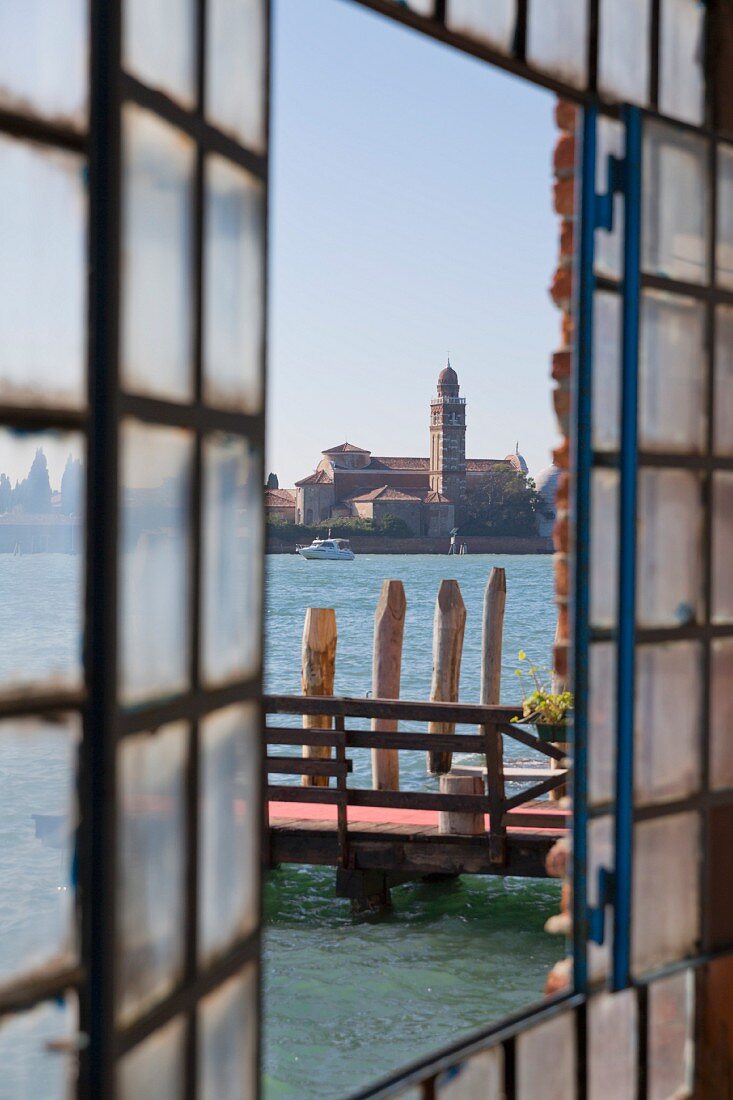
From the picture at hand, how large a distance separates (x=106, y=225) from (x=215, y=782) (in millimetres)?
655

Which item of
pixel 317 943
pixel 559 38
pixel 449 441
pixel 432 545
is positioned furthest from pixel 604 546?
pixel 449 441

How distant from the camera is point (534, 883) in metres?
9.91

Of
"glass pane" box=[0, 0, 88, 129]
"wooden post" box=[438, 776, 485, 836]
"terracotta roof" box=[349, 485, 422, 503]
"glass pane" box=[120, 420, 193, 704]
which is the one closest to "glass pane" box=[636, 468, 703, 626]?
"glass pane" box=[120, 420, 193, 704]

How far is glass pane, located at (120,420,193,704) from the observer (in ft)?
4.97

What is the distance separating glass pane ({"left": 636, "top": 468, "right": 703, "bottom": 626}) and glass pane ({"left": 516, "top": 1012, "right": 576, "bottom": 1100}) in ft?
2.26

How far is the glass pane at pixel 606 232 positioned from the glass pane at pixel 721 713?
71cm

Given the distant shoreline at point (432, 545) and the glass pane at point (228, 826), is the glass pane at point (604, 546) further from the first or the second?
the distant shoreline at point (432, 545)

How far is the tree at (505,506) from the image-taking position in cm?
6009

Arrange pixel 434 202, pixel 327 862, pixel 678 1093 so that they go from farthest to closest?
1. pixel 434 202
2. pixel 327 862
3. pixel 678 1093

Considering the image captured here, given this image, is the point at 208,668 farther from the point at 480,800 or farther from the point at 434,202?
the point at 434,202

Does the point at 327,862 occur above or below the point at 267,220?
below

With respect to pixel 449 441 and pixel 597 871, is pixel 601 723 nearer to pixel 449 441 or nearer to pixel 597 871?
pixel 597 871

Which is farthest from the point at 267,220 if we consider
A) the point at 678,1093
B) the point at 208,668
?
the point at 678,1093

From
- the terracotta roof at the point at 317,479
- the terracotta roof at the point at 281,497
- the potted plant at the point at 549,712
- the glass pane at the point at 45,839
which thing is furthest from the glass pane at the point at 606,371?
the terracotta roof at the point at 317,479
